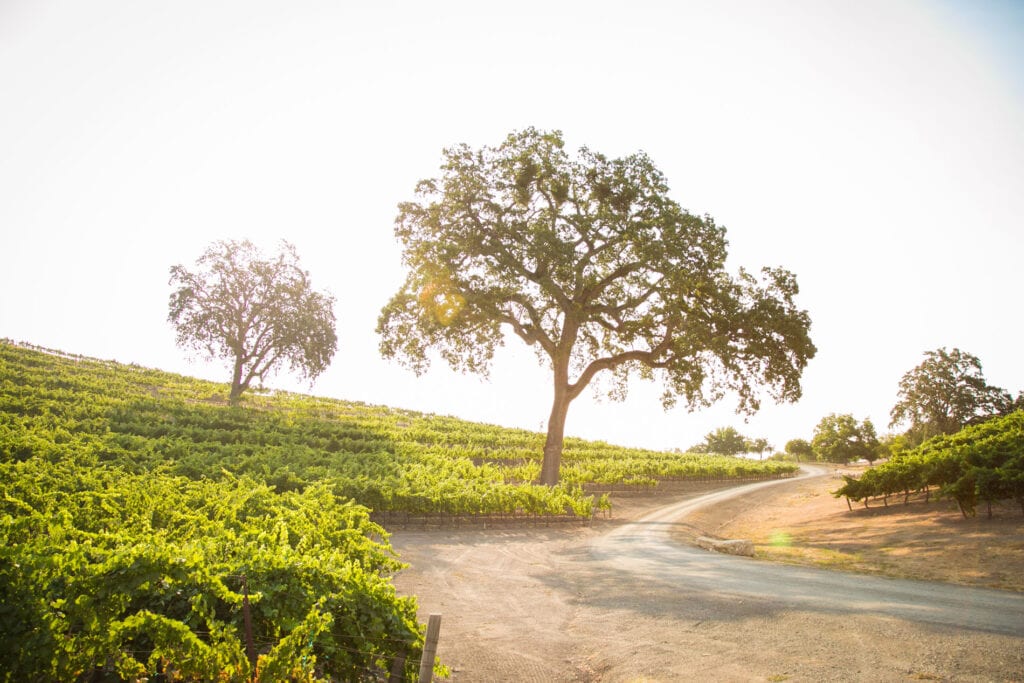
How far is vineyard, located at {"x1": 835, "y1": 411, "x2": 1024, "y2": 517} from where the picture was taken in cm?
1323

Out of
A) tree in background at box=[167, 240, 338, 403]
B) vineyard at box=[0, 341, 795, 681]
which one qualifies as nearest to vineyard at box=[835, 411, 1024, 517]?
vineyard at box=[0, 341, 795, 681]

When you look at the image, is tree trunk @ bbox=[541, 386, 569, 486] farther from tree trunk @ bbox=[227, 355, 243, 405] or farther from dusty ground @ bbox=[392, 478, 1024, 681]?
tree trunk @ bbox=[227, 355, 243, 405]

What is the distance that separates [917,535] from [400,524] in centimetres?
1493

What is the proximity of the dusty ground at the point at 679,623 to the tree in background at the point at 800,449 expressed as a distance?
83.0m

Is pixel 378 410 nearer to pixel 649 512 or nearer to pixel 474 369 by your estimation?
pixel 474 369

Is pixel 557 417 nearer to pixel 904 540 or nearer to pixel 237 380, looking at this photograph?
pixel 904 540

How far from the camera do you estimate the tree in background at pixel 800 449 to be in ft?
290

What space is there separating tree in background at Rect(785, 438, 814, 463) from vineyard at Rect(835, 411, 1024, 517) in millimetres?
77312

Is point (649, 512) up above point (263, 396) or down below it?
below

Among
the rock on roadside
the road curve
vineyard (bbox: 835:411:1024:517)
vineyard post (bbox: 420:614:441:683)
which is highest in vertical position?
vineyard (bbox: 835:411:1024:517)

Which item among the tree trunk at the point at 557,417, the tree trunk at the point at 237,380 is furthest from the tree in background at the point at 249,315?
the tree trunk at the point at 557,417

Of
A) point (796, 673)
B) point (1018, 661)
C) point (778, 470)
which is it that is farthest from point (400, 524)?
point (778, 470)

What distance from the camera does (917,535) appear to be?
1402 cm

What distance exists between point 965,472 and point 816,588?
758 cm
